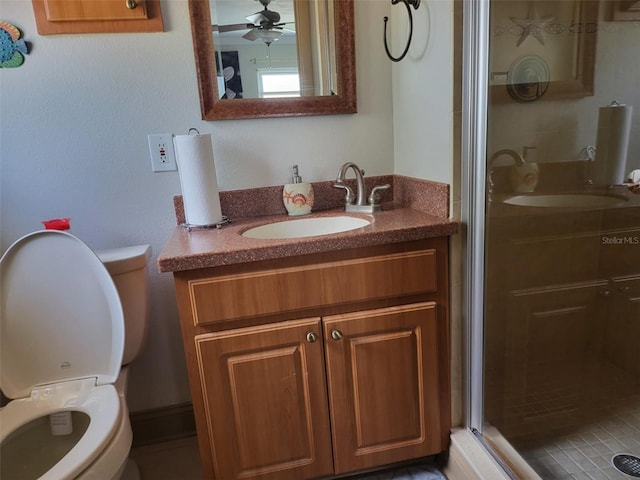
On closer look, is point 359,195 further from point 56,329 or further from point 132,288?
point 56,329

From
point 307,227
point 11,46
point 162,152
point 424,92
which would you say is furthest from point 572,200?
point 11,46

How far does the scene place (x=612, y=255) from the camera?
1507mm

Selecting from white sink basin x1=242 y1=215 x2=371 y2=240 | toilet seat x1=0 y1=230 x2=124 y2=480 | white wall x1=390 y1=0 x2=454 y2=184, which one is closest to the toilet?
toilet seat x1=0 y1=230 x2=124 y2=480

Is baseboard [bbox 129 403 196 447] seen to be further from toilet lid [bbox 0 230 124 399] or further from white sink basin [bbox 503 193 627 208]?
white sink basin [bbox 503 193 627 208]

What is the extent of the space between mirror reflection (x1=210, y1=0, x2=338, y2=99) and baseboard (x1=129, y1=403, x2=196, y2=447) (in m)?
1.21

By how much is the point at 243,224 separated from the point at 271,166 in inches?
10.2

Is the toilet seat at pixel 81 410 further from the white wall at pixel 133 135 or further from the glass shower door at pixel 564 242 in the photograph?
the glass shower door at pixel 564 242

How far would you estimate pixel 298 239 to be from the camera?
1.07 m

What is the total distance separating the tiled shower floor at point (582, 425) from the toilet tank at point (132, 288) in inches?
49.5

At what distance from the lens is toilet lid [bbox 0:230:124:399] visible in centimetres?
115

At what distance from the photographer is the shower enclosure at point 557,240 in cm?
122

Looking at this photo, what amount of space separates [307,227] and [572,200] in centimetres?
99

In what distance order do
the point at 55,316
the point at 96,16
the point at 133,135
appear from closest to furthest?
the point at 55,316
the point at 96,16
the point at 133,135

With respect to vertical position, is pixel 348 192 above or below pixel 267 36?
below
